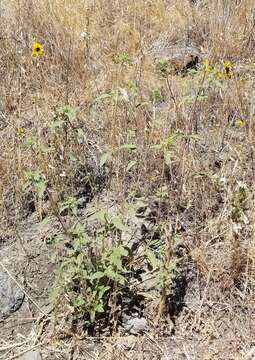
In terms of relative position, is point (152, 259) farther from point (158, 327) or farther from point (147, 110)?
point (147, 110)

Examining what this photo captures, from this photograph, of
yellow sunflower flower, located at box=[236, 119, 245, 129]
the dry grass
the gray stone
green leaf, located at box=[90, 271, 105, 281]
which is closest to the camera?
green leaf, located at box=[90, 271, 105, 281]

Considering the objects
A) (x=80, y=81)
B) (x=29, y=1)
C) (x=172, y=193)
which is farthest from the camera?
(x=29, y=1)

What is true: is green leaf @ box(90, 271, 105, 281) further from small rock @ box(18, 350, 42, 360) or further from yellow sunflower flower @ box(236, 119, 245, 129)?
yellow sunflower flower @ box(236, 119, 245, 129)

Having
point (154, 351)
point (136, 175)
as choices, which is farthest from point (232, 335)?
point (136, 175)

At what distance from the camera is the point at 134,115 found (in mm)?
2701

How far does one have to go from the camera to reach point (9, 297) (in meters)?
2.17

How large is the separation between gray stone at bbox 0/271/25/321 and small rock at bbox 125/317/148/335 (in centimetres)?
51

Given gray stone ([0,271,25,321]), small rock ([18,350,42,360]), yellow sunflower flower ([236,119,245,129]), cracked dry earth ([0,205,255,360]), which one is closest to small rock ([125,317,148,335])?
cracked dry earth ([0,205,255,360])

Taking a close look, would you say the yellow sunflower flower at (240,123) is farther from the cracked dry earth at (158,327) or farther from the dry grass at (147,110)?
the cracked dry earth at (158,327)

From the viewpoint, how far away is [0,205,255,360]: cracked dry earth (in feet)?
6.36

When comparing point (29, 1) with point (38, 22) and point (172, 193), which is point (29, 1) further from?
point (172, 193)

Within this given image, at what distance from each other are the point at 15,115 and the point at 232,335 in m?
1.93

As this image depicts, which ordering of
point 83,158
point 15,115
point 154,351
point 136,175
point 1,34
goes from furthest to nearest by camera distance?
point 1,34
point 15,115
point 83,158
point 136,175
point 154,351

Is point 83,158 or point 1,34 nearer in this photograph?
point 83,158
